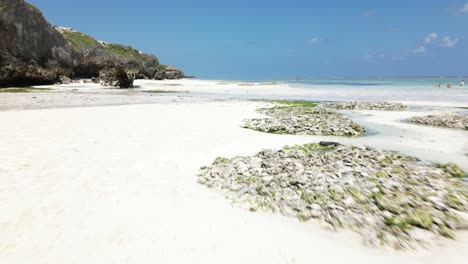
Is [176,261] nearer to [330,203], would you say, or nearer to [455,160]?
[330,203]

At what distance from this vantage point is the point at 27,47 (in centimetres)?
5012

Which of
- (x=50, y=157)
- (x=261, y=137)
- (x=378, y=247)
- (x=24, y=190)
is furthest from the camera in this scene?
(x=261, y=137)

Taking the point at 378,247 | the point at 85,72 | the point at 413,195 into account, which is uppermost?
the point at 85,72

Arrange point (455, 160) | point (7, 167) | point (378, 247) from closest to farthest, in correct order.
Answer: point (378, 247) → point (7, 167) → point (455, 160)

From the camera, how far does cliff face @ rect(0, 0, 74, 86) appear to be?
4375cm

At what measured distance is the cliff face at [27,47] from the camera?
144ft

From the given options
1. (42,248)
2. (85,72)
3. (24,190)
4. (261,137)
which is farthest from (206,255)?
(85,72)

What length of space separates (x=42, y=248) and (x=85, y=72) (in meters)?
78.4

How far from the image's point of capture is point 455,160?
11609 millimetres

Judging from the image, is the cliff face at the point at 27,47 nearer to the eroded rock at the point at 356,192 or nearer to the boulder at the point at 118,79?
the boulder at the point at 118,79

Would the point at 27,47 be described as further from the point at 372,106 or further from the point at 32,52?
the point at 372,106

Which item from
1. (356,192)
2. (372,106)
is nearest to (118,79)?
(372,106)

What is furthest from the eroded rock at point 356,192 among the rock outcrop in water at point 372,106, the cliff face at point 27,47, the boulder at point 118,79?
the cliff face at point 27,47

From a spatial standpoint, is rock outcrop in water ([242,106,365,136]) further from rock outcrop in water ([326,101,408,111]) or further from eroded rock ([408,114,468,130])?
rock outcrop in water ([326,101,408,111])
